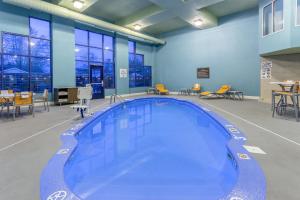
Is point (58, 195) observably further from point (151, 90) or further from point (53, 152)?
point (151, 90)

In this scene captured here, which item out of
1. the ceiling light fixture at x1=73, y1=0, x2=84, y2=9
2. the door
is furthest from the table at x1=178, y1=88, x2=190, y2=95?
the ceiling light fixture at x1=73, y1=0, x2=84, y2=9

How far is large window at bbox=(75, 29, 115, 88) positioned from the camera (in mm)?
10500

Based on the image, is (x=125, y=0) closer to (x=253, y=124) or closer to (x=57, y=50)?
(x=57, y=50)

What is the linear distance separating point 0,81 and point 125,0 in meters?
6.19

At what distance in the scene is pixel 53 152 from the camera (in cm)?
295

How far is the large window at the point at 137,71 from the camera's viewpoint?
13.9 m

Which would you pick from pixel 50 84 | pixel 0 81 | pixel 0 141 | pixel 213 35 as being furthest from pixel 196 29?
pixel 0 141

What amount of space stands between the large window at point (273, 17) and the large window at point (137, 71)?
8.35m

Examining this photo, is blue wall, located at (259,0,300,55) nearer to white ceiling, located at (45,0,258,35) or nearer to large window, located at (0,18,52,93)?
white ceiling, located at (45,0,258,35)

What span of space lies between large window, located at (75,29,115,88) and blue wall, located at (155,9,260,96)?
454cm

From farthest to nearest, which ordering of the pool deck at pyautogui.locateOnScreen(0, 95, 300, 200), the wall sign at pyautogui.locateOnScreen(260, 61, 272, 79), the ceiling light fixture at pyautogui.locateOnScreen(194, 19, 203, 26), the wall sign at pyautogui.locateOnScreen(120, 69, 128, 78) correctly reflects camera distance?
the wall sign at pyautogui.locateOnScreen(120, 69, 128, 78) < the ceiling light fixture at pyautogui.locateOnScreen(194, 19, 203, 26) < the wall sign at pyautogui.locateOnScreen(260, 61, 272, 79) < the pool deck at pyautogui.locateOnScreen(0, 95, 300, 200)

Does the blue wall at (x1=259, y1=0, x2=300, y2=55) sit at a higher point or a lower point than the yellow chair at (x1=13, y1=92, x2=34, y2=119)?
higher

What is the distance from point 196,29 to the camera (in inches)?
511

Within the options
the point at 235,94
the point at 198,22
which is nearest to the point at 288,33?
the point at 235,94
